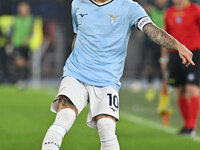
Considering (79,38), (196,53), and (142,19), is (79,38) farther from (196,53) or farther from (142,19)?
(196,53)

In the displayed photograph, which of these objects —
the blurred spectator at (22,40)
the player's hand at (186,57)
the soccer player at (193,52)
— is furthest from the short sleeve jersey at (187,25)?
the blurred spectator at (22,40)

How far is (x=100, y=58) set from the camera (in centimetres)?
686

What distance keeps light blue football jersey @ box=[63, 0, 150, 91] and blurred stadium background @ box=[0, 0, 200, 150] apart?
10.1ft

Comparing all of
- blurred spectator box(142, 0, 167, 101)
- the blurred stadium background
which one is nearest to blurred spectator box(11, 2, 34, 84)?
the blurred stadium background

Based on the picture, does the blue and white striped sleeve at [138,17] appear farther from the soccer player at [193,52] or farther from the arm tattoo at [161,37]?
the soccer player at [193,52]

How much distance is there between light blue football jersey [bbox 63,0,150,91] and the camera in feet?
22.5

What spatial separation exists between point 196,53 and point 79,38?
5000 mm

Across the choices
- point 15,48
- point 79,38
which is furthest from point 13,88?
point 79,38

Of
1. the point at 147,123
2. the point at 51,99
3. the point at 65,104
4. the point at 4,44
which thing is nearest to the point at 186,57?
the point at 65,104

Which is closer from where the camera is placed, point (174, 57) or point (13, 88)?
point (174, 57)

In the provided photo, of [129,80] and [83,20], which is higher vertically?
[83,20]

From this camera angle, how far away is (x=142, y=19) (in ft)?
22.2

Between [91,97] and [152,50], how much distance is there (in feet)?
52.7

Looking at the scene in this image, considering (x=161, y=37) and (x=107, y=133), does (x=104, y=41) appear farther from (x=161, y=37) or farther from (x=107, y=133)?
(x=107, y=133)
